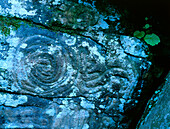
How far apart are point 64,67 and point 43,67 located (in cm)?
15

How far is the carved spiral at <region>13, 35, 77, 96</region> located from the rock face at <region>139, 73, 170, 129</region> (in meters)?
0.63

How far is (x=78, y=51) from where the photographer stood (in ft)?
4.46

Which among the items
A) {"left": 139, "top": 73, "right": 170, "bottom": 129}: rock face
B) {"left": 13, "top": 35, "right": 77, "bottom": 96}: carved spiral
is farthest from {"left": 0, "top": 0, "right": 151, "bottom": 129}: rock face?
{"left": 139, "top": 73, "right": 170, "bottom": 129}: rock face

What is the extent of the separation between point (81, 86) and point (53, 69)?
0.25 m

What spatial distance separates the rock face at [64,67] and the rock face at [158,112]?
0.17 metres

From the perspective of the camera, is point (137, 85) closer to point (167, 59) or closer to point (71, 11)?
point (167, 59)

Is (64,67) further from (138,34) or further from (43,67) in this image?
(138,34)

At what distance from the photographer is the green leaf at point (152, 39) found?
138 centimetres

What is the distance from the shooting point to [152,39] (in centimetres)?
139

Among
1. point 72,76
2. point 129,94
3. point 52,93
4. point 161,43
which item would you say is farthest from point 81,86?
point 161,43

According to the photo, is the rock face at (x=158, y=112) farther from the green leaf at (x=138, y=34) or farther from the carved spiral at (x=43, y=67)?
the carved spiral at (x=43, y=67)

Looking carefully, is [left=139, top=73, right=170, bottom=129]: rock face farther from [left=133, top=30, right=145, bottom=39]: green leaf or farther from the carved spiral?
the carved spiral

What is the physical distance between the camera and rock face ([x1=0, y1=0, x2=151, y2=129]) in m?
1.29

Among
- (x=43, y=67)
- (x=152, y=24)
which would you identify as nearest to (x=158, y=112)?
(x=152, y=24)
